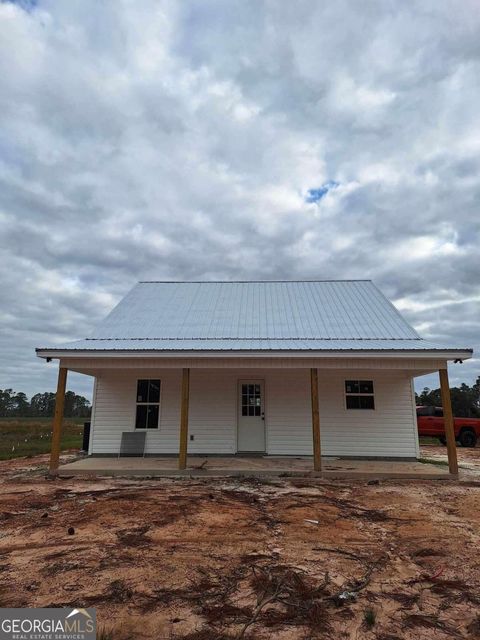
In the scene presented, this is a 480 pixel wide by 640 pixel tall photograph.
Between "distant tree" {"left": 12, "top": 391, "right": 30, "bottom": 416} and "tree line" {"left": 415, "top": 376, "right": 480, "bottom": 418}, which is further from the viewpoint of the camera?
"distant tree" {"left": 12, "top": 391, "right": 30, "bottom": 416}

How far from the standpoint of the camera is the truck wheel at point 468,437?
57.2 ft

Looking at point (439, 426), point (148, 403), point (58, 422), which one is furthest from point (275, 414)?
point (439, 426)

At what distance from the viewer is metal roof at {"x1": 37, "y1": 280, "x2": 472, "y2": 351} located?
34.9ft

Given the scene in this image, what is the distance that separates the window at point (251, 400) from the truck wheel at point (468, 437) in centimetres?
1044

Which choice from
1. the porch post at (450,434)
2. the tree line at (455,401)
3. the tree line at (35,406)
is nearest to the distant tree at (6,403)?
the tree line at (35,406)

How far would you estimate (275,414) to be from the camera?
1200cm

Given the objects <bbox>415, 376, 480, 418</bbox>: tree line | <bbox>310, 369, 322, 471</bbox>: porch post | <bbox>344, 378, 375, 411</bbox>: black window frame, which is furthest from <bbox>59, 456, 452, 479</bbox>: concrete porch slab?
<bbox>415, 376, 480, 418</bbox>: tree line

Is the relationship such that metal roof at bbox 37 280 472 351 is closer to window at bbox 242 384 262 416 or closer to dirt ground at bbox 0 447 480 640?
window at bbox 242 384 262 416

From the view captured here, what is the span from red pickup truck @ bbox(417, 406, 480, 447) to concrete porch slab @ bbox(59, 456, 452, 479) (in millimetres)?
6624

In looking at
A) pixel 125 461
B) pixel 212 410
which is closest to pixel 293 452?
pixel 212 410

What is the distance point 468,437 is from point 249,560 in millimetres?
16184

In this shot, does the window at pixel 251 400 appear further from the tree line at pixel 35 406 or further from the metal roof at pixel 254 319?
the tree line at pixel 35 406

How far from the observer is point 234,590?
3816 millimetres

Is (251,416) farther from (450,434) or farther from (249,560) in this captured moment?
(249,560)
